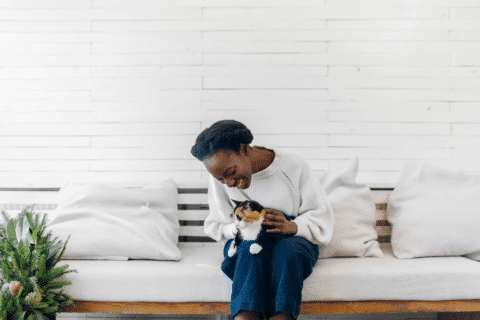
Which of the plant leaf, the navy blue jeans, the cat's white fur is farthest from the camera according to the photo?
the plant leaf

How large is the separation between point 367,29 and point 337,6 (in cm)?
20

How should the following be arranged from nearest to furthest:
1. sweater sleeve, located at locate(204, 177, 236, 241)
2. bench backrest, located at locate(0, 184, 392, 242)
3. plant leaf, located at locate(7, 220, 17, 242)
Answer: plant leaf, located at locate(7, 220, 17, 242), sweater sleeve, located at locate(204, 177, 236, 241), bench backrest, located at locate(0, 184, 392, 242)

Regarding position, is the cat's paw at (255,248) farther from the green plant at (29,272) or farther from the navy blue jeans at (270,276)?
the green plant at (29,272)

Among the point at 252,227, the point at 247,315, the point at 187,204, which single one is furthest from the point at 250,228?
the point at 187,204

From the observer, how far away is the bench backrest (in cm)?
170

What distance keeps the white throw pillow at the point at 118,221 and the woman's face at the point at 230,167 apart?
0.45m

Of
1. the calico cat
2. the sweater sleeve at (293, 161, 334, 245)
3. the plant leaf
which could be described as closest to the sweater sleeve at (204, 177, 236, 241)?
the calico cat

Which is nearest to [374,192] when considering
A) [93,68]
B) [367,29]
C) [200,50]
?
[367,29]

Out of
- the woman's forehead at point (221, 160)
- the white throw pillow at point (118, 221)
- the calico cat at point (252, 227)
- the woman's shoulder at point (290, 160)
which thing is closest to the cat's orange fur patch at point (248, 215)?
the calico cat at point (252, 227)

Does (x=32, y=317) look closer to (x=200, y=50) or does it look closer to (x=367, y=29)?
(x=200, y=50)

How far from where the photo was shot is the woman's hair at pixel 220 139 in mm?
1124

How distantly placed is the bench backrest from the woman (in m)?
0.30

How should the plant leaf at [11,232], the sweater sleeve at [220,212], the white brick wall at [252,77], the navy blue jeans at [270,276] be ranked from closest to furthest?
the navy blue jeans at [270,276] → the plant leaf at [11,232] → the sweater sleeve at [220,212] → the white brick wall at [252,77]

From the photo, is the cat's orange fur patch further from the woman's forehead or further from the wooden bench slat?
the wooden bench slat
